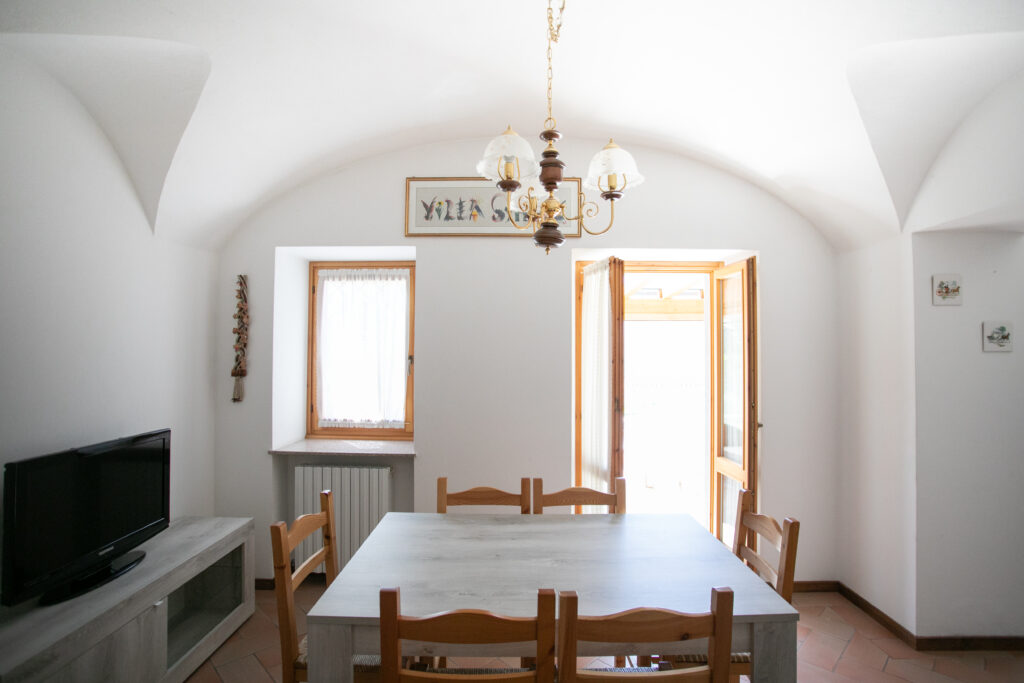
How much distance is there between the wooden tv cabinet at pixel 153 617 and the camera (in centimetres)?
160

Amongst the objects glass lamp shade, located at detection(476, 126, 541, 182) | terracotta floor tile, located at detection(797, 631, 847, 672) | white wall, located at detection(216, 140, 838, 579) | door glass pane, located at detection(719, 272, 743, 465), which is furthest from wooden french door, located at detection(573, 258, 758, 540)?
glass lamp shade, located at detection(476, 126, 541, 182)

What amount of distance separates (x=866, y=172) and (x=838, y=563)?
2474 mm

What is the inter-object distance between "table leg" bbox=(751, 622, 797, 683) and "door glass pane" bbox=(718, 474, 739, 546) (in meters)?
2.09

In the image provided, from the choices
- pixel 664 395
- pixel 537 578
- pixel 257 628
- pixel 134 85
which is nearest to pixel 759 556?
pixel 537 578

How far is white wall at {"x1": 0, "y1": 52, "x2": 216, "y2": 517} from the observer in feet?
6.19

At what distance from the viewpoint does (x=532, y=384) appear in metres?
3.14

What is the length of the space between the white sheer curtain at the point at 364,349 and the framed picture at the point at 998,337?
3494mm

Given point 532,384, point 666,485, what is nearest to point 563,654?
point 532,384

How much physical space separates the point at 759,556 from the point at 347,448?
2.50 m

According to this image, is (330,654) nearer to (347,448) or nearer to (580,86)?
(347,448)

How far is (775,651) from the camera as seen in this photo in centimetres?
137

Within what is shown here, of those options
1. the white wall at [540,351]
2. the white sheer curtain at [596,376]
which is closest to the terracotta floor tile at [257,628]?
the white wall at [540,351]

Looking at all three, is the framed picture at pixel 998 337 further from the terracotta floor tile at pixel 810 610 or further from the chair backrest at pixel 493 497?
the chair backrest at pixel 493 497

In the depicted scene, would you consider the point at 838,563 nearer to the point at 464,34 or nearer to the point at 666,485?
the point at 666,485
